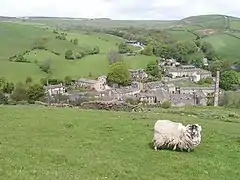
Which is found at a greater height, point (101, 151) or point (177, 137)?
point (177, 137)

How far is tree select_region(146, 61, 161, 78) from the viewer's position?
171875 mm

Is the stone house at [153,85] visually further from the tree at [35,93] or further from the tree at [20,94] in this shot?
the tree at [20,94]

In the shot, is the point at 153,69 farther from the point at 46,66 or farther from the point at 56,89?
the point at 56,89

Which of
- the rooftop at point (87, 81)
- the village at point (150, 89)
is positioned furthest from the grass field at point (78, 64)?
the village at point (150, 89)

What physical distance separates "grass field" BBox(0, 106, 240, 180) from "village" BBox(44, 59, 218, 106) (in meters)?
80.8

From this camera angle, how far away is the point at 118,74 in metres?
156

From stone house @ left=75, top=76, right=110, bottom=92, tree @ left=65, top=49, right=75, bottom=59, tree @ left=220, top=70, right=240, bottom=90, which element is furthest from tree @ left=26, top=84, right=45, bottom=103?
tree @ left=220, top=70, right=240, bottom=90

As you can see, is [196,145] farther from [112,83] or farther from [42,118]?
[112,83]

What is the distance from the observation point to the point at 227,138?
2392 cm

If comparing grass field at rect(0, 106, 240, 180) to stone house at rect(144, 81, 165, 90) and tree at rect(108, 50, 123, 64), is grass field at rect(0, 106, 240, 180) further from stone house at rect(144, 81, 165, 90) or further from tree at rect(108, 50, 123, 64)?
tree at rect(108, 50, 123, 64)

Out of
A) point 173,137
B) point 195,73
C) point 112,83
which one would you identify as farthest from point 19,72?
point 173,137

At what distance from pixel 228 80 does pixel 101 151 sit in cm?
14298

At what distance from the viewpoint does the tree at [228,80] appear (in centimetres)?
15473

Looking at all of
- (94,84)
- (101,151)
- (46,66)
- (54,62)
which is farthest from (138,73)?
(101,151)
